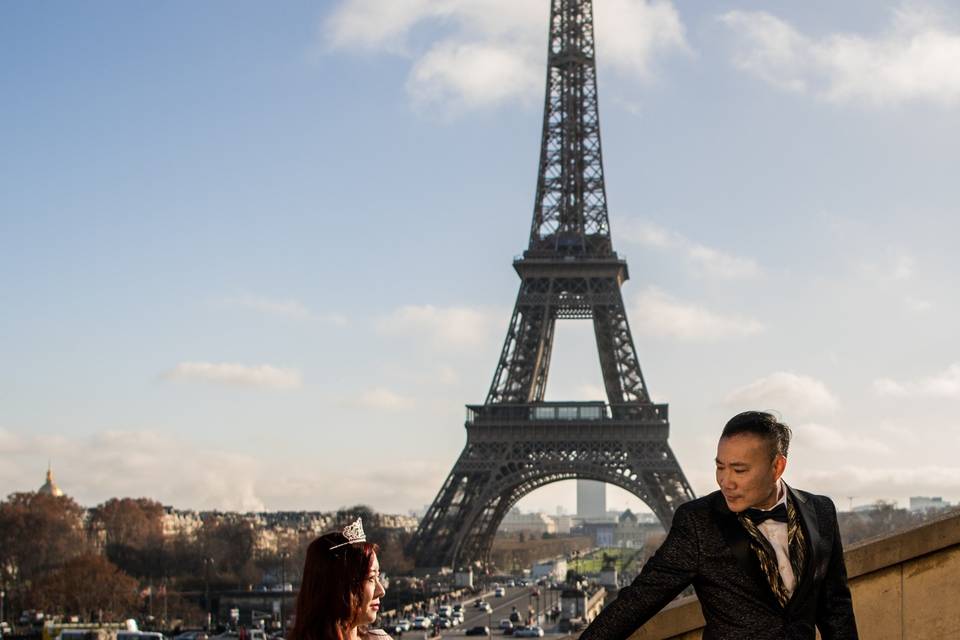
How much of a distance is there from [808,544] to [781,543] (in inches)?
3.8

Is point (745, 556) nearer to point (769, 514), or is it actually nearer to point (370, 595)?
point (769, 514)

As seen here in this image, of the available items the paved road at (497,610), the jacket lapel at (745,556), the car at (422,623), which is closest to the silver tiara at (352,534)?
the jacket lapel at (745,556)

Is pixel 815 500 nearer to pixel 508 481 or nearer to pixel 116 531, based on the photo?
pixel 508 481

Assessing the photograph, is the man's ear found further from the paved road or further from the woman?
the paved road

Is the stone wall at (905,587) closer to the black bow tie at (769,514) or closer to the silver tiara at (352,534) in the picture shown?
the black bow tie at (769,514)

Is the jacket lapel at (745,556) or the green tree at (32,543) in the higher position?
the green tree at (32,543)

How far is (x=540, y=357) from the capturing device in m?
79.2

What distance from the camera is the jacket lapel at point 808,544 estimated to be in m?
4.83

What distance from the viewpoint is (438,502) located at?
77.7 metres

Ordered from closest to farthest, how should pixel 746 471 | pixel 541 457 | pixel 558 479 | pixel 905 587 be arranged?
pixel 746 471 < pixel 905 587 < pixel 541 457 < pixel 558 479

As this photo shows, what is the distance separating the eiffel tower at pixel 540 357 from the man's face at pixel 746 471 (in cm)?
7170

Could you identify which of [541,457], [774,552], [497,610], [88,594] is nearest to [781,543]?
[774,552]

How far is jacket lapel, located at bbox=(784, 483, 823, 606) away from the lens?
15.8 feet

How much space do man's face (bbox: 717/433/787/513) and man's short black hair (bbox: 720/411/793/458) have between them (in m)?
0.02
